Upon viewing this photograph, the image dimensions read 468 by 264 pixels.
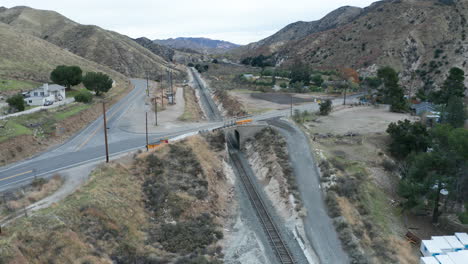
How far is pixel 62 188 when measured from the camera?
27.1 m

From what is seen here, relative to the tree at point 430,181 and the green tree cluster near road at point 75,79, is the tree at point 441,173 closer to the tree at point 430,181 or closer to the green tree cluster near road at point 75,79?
the tree at point 430,181

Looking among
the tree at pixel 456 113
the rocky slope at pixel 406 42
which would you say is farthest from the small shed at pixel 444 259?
the rocky slope at pixel 406 42

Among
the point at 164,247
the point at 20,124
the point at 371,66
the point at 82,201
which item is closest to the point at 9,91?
Result: the point at 20,124

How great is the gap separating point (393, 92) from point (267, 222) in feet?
171

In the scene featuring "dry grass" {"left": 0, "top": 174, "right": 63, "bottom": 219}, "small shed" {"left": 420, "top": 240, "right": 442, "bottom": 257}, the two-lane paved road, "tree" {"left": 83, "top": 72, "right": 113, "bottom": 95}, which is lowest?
"small shed" {"left": 420, "top": 240, "right": 442, "bottom": 257}

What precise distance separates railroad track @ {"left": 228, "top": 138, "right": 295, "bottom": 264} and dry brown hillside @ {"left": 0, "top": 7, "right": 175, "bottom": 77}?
96.3m

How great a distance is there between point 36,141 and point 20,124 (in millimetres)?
5713

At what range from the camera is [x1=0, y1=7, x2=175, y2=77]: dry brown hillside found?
125m

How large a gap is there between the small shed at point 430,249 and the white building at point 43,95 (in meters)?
55.4

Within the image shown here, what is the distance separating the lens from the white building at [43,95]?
5353 centimetres

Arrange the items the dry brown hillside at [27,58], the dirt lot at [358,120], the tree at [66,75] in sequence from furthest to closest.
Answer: the dry brown hillside at [27,58], the tree at [66,75], the dirt lot at [358,120]

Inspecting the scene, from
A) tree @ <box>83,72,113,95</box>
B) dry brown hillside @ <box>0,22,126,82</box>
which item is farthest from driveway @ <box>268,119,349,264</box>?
dry brown hillside @ <box>0,22,126,82</box>

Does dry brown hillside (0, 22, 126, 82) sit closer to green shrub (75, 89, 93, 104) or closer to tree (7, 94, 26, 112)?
green shrub (75, 89, 93, 104)

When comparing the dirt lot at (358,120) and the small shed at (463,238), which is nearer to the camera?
the small shed at (463,238)
